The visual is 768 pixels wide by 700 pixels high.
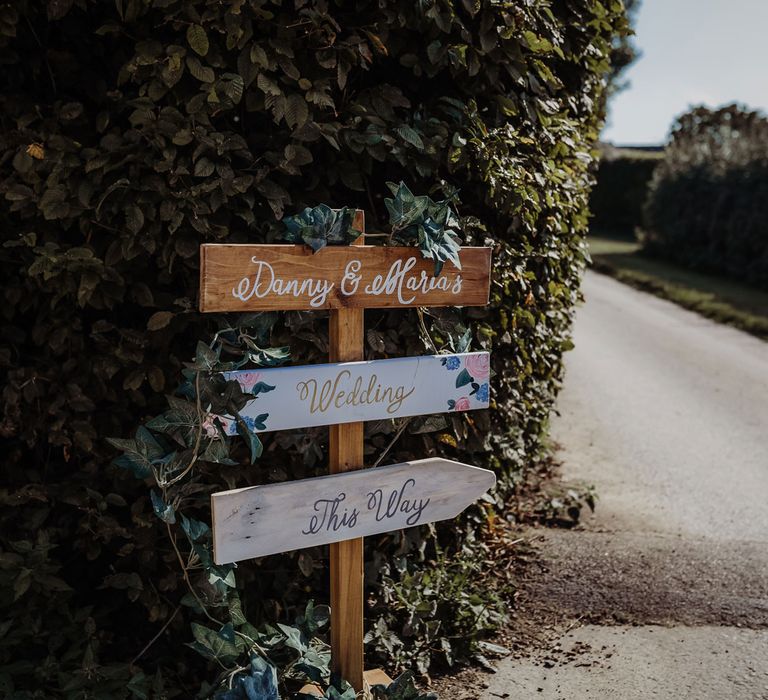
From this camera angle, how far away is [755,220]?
496 inches

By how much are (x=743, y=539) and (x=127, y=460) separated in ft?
10.6

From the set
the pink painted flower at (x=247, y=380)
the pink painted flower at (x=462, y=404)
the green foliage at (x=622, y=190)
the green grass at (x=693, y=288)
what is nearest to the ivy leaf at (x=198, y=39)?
the pink painted flower at (x=247, y=380)

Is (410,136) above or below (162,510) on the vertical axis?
above

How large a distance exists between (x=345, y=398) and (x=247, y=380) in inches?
11.9

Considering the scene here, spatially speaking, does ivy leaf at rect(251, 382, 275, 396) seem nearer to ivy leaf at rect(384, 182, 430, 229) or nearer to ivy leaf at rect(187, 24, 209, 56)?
ivy leaf at rect(384, 182, 430, 229)

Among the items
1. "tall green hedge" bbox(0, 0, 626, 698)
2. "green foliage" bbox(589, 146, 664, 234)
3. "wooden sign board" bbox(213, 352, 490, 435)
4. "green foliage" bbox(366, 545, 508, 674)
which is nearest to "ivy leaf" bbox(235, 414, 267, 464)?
"wooden sign board" bbox(213, 352, 490, 435)

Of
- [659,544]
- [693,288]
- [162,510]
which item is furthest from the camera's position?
[693,288]

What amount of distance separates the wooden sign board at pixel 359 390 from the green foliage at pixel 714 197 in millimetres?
11464

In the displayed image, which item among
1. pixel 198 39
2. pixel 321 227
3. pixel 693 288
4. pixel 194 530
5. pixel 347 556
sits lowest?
pixel 347 556

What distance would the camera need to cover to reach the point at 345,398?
2.27m

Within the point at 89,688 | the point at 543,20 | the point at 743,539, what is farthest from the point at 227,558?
the point at 743,539

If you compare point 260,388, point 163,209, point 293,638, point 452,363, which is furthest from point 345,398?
point 163,209

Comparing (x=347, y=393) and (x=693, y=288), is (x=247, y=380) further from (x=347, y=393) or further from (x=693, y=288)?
(x=693, y=288)

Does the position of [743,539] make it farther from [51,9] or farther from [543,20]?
[51,9]
